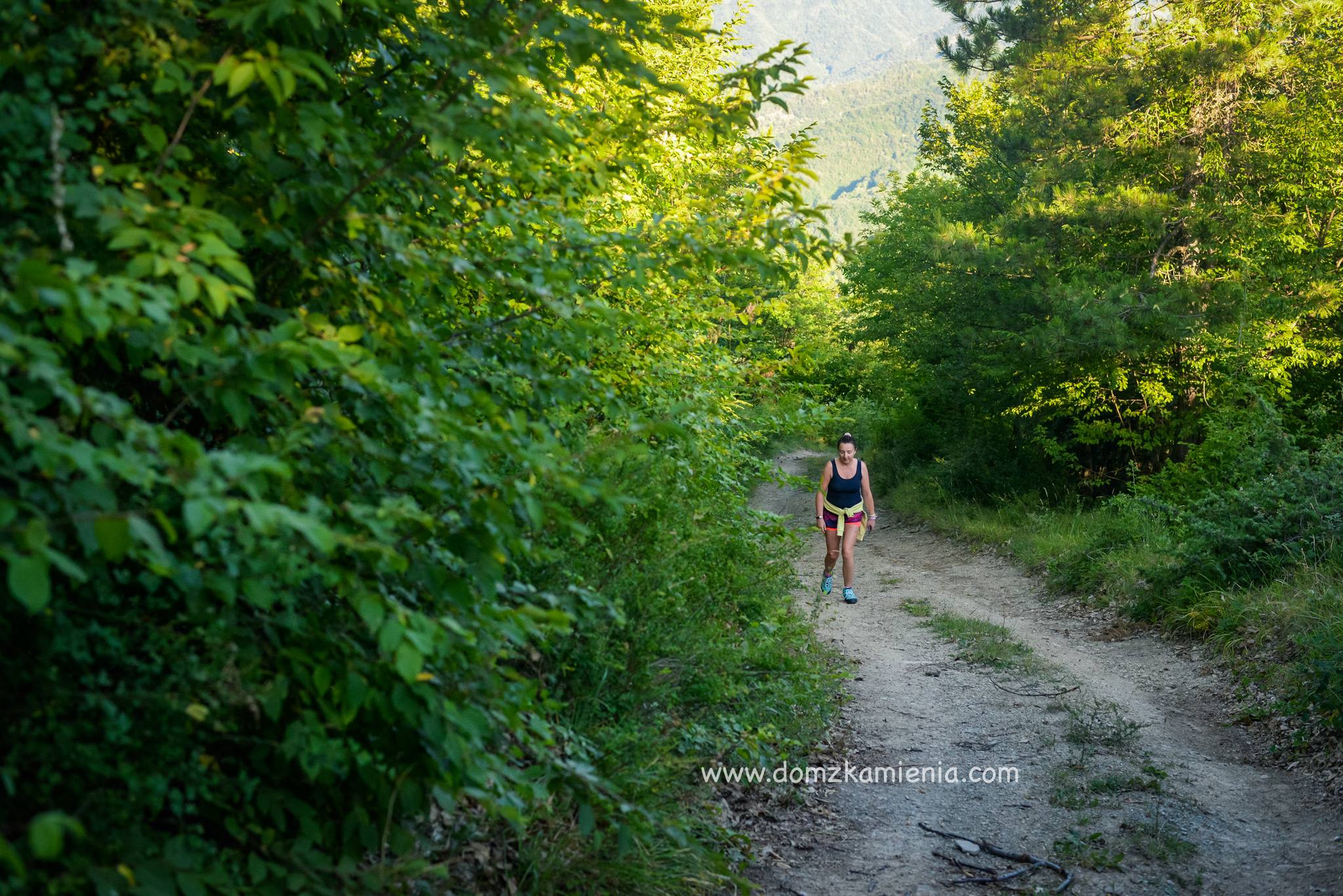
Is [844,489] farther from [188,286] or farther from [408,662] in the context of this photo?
[188,286]

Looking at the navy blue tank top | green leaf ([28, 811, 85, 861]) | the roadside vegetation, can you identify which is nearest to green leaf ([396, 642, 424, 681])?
green leaf ([28, 811, 85, 861])

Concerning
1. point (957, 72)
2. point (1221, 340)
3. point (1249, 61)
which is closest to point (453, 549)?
point (1221, 340)

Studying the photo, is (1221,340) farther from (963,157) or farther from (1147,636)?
(963,157)

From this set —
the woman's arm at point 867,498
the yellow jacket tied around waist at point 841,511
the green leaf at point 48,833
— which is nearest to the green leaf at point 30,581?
the green leaf at point 48,833

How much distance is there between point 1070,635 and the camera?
9836 mm

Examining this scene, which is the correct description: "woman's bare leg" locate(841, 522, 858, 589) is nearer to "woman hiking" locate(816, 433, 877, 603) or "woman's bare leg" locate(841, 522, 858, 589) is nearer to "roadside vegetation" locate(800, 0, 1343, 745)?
"woman hiking" locate(816, 433, 877, 603)

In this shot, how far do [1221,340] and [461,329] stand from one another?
14427 millimetres

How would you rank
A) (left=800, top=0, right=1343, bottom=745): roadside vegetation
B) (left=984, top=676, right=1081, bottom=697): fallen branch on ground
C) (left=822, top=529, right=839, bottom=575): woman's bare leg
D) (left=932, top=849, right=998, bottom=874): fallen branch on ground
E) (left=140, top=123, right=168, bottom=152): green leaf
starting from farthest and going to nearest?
(left=800, top=0, right=1343, bottom=745): roadside vegetation → (left=822, top=529, right=839, bottom=575): woman's bare leg → (left=984, top=676, right=1081, bottom=697): fallen branch on ground → (left=932, top=849, right=998, bottom=874): fallen branch on ground → (left=140, top=123, right=168, bottom=152): green leaf

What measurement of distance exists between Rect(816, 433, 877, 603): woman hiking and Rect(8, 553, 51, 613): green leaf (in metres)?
9.26

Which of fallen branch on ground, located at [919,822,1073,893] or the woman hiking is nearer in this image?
fallen branch on ground, located at [919,822,1073,893]

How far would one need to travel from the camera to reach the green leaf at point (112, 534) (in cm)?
178

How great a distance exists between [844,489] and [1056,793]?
18.1 feet

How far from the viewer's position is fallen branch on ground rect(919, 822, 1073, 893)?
4492mm

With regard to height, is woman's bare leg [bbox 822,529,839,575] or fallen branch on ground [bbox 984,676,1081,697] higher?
woman's bare leg [bbox 822,529,839,575]
